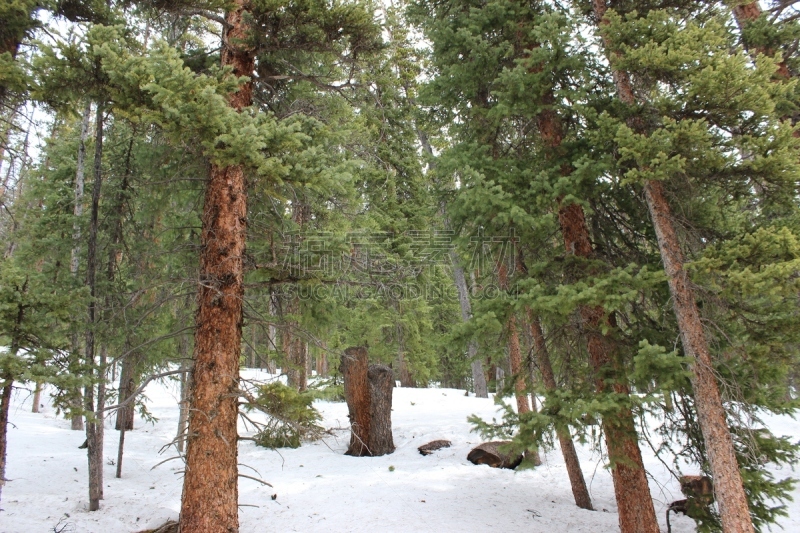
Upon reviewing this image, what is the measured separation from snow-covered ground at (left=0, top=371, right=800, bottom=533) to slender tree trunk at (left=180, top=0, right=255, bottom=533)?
139 cm

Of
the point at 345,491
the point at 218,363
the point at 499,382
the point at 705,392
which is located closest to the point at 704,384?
the point at 705,392

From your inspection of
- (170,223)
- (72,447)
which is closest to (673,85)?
(170,223)

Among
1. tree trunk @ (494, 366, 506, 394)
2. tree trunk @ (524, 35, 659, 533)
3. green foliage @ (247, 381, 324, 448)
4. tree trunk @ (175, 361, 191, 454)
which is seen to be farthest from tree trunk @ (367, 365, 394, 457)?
green foliage @ (247, 381, 324, 448)

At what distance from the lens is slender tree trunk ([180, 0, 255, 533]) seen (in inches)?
170

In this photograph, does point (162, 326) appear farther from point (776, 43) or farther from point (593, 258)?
point (776, 43)

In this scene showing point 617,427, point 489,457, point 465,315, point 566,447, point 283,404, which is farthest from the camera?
point 465,315

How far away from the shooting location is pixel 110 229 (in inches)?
333

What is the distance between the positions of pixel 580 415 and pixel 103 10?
26.4 ft

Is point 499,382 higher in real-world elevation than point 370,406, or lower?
higher

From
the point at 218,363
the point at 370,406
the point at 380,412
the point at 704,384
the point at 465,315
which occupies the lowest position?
the point at 380,412

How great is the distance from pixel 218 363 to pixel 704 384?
5.15 meters

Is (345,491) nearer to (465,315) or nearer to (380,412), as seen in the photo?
(380,412)

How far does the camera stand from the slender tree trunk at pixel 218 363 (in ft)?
14.2

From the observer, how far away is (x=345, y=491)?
7.66 meters
